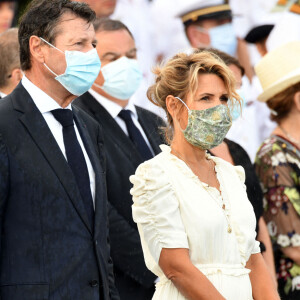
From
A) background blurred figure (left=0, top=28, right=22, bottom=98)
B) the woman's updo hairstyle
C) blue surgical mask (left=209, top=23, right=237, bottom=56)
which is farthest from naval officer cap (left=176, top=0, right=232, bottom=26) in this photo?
background blurred figure (left=0, top=28, right=22, bottom=98)

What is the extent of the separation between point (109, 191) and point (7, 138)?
1.36 meters

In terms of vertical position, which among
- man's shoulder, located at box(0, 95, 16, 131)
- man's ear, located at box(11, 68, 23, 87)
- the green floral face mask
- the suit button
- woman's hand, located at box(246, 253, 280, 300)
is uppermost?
man's ear, located at box(11, 68, 23, 87)

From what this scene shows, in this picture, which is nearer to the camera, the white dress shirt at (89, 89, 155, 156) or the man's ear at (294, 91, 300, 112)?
the white dress shirt at (89, 89, 155, 156)

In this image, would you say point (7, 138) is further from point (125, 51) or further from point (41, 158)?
point (125, 51)

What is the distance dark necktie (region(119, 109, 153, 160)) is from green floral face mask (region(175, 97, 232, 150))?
1.27 metres

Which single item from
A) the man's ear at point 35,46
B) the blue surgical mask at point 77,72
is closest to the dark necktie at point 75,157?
the blue surgical mask at point 77,72

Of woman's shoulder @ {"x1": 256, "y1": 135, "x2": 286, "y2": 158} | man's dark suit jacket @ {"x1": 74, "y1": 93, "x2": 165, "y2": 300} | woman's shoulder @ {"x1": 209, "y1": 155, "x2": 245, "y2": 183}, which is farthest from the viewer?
woman's shoulder @ {"x1": 256, "y1": 135, "x2": 286, "y2": 158}

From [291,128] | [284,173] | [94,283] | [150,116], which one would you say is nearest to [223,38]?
[291,128]

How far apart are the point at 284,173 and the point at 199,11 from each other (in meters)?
2.29

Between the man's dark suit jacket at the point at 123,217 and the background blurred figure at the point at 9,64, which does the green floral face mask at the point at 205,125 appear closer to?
the man's dark suit jacket at the point at 123,217

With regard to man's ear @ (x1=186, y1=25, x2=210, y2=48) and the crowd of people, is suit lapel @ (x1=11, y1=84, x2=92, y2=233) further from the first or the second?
man's ear @ (x1=186, y1=25, x2=210, y2=48)

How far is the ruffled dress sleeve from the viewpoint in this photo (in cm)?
376

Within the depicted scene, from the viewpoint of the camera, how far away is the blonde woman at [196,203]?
3777 mm

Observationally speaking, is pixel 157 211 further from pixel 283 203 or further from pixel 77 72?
pixel 283 203
